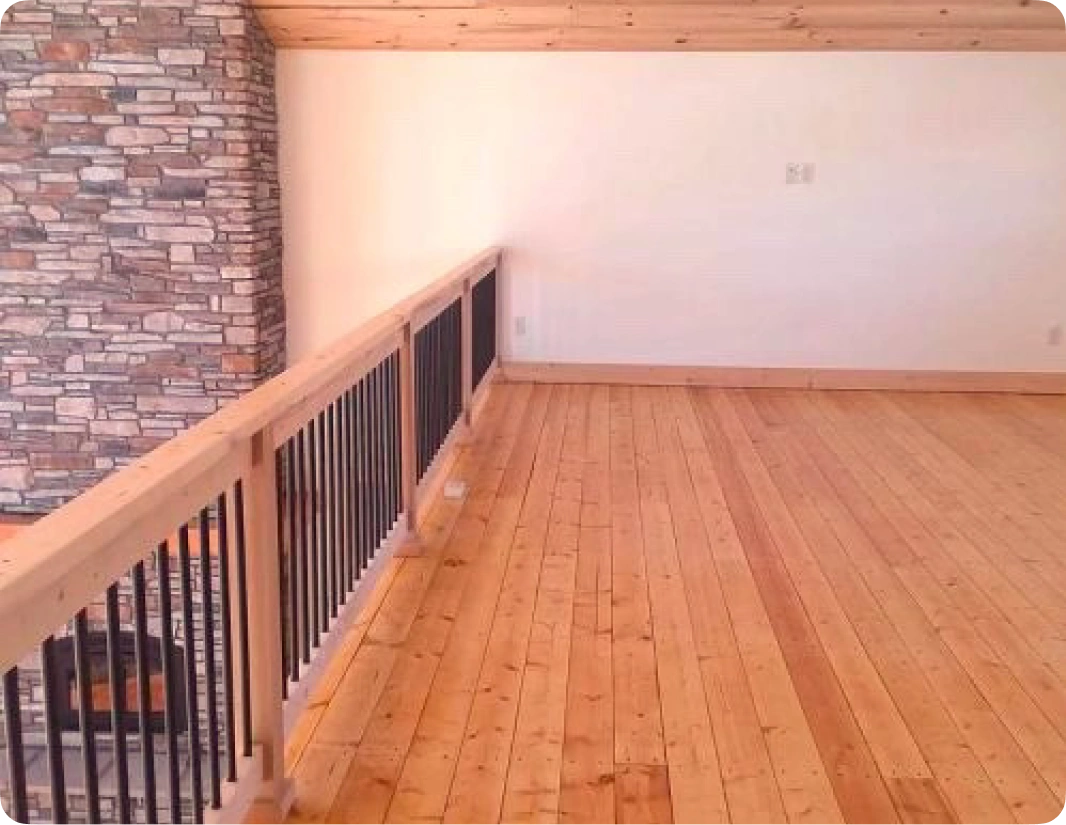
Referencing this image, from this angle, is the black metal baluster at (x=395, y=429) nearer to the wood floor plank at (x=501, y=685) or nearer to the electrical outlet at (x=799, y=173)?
the wood floor plank at (x=501, y=685)

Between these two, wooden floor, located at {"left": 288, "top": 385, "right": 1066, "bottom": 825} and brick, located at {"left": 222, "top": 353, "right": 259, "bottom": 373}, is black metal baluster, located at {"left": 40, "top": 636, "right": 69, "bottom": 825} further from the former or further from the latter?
brick, located at {"left": 222, "top": 353, "right": 259, "bottom": 373}

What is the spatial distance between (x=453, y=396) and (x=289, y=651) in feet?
8.61

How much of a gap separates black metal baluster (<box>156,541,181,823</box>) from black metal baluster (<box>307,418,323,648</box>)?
2.72 ft

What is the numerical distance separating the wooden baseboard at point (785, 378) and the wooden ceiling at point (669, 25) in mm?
1900

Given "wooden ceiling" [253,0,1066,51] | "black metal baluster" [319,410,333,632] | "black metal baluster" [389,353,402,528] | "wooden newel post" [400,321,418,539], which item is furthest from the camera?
"wooden ceiling" [253,0,1066,51]

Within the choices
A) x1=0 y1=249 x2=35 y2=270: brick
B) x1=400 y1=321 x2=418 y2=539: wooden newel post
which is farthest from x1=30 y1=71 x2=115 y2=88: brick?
x1=400 y1=321 x2=418 y2=539: wooden newel post

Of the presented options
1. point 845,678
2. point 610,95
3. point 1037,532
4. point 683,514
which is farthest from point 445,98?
point 845,678

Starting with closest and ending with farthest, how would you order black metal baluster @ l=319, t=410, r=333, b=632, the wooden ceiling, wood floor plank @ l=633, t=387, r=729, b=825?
wood floor plank @ l=633, t=387, r=729, b=825
black metal baluster @ l=319, t=410, r=333, b=632
the wooden ceiling

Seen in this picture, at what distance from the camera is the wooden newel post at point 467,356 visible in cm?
519

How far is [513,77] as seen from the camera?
661 cm

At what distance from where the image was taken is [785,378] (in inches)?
269

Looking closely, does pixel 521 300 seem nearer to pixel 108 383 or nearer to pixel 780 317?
pixel 780 317

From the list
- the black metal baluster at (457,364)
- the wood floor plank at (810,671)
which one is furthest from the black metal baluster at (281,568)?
the black metal baluster at (457,364)

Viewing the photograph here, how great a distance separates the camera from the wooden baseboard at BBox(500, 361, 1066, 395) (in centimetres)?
669
